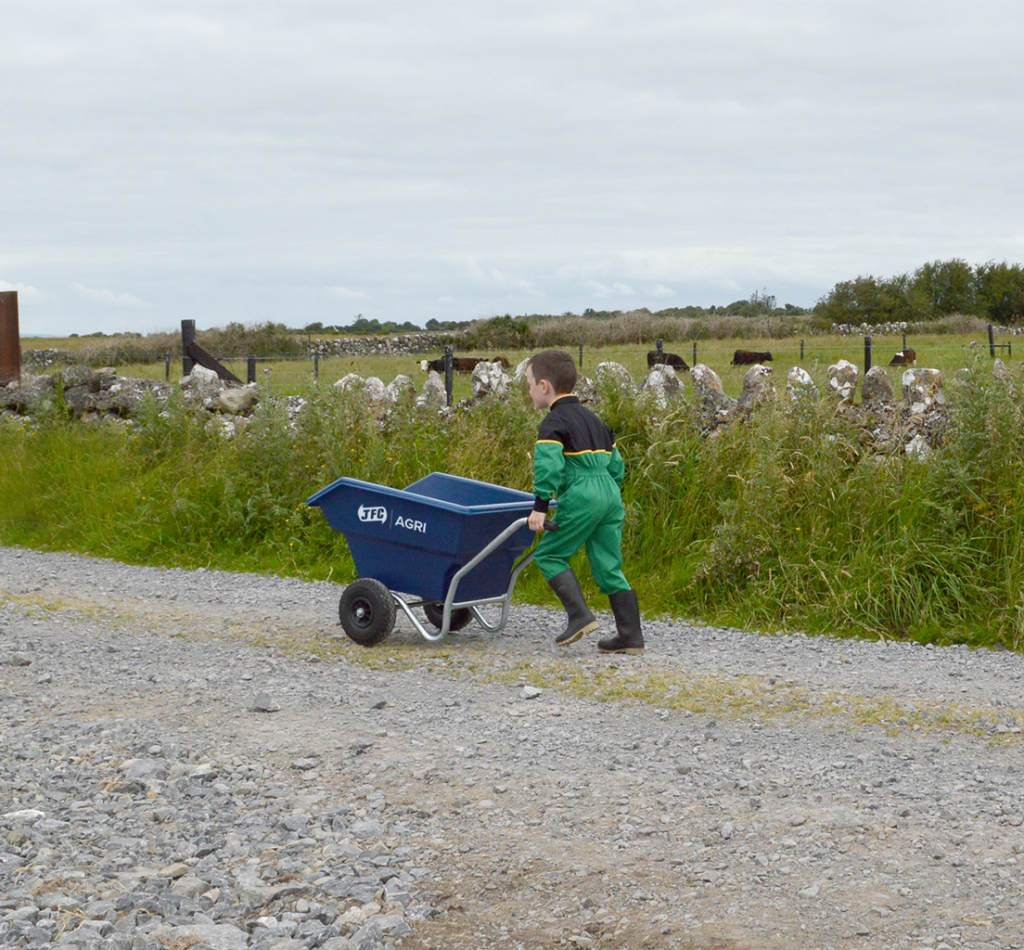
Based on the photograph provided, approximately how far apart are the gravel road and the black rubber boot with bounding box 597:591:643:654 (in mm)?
118

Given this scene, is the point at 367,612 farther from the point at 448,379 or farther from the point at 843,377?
the point at 448,379

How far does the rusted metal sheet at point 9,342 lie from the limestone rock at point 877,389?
10236mm

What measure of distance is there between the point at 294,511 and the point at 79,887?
18.9 ft

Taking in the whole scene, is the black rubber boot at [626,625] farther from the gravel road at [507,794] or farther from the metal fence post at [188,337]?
the metal fence post at [188,337]

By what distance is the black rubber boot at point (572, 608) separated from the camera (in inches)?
236

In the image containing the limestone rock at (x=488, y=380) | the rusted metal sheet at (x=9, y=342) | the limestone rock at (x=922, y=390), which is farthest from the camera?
the rusted metal sheet at (x=9, y=342)

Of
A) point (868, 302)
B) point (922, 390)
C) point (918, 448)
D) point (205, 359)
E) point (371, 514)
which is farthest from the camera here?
point (868, 302)

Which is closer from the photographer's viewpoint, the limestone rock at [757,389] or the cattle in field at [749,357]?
the limestone rock at [757,389]

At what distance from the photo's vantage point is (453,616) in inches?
258

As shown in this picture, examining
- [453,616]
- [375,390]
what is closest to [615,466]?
[453,616]

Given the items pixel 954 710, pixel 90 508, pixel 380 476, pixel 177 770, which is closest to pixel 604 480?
pixel 954 710

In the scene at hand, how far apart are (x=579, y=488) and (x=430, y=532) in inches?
32.5

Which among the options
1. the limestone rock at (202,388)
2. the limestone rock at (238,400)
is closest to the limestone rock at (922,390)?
the limestone rock at (238,400)

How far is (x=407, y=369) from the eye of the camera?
23.3 metres
